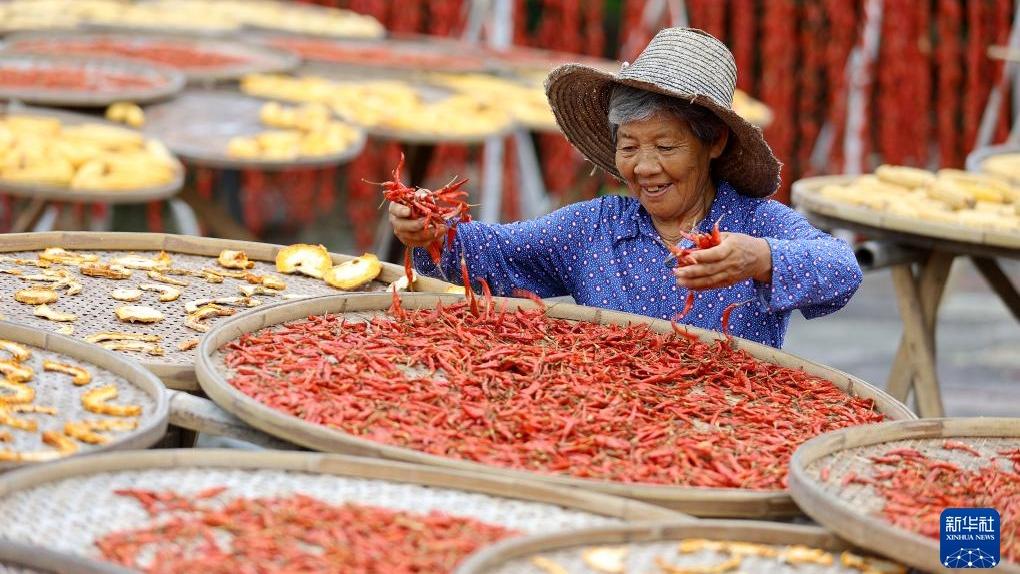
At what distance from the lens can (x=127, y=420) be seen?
6.98ft

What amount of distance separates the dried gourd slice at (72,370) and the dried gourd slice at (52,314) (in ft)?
1.06

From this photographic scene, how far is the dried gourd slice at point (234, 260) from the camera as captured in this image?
3.18 metres

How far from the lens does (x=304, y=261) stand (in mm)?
3207

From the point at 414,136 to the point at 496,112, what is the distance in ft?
2.73

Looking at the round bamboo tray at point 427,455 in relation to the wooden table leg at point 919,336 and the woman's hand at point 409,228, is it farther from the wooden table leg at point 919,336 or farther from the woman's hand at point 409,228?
the wooden table leg at point 919,336

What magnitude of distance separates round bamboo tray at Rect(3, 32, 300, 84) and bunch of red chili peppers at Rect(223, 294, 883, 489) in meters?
4.34

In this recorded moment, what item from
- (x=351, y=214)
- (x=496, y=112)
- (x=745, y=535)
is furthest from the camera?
(x=351, y=214)

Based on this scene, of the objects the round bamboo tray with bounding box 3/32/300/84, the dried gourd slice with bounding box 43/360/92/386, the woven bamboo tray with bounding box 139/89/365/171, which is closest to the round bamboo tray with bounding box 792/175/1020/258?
the woven bamboo tray with bounding box 139/89/365/171

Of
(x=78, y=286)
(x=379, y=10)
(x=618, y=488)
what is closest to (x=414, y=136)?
(x=78, y=286)

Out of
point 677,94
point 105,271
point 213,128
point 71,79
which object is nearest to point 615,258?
point 677,94

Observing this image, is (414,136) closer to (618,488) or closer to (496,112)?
(496,112)

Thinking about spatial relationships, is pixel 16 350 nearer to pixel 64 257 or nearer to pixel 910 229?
pixel 64 257

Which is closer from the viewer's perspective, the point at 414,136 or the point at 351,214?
the point at 414,136

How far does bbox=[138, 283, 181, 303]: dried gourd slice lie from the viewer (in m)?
2.85
